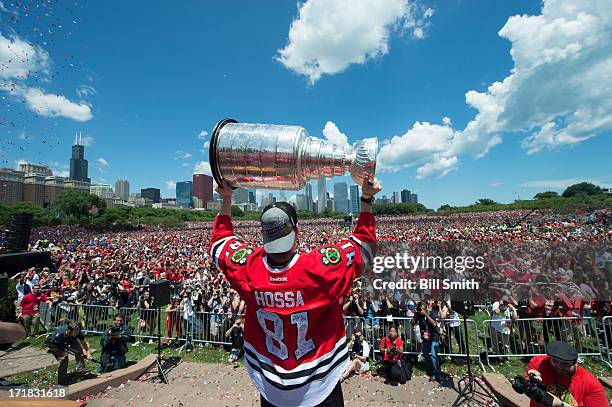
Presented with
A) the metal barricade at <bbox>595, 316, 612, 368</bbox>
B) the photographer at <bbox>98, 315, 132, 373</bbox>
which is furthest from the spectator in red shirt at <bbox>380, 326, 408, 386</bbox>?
the photographer at <bbox>98, 315, 132, 373</bbox>

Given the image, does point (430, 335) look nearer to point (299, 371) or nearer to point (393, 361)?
point (393, 361)

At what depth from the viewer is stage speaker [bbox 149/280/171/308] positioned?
7.65 meters

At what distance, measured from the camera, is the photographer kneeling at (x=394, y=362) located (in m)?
6.97

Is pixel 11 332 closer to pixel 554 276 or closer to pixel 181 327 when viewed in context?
pixel 181 327

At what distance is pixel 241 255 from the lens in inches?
84.8

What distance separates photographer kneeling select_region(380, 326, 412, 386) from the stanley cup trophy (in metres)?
6.46

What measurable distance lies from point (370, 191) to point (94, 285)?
625 inches

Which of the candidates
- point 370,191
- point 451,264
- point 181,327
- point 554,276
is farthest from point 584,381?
point 181,327

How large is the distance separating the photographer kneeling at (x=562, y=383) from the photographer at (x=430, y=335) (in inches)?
173

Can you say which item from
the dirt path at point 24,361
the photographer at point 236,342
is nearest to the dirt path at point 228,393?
A: the photographer at point 236,342

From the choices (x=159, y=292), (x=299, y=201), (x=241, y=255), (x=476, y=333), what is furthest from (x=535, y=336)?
Result: (x=159, y=292)

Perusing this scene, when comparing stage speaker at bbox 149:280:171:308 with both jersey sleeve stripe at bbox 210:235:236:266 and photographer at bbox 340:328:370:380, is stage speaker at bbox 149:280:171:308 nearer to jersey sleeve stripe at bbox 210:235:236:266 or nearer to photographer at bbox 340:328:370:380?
photographer at bbox 340:328:370:380

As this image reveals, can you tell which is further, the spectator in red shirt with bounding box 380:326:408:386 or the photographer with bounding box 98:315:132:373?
the photographer with bounding box 98:315:132:373

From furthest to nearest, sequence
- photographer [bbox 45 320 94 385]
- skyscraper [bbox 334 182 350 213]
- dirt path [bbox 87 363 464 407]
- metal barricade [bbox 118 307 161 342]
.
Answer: skyscraper [bbox 334 182 350 213] < metal barricade [bbox 118 307 161 342] < photographer [bbox 45 320 94 385] < dirt path [bbox 87 363 464 407]
